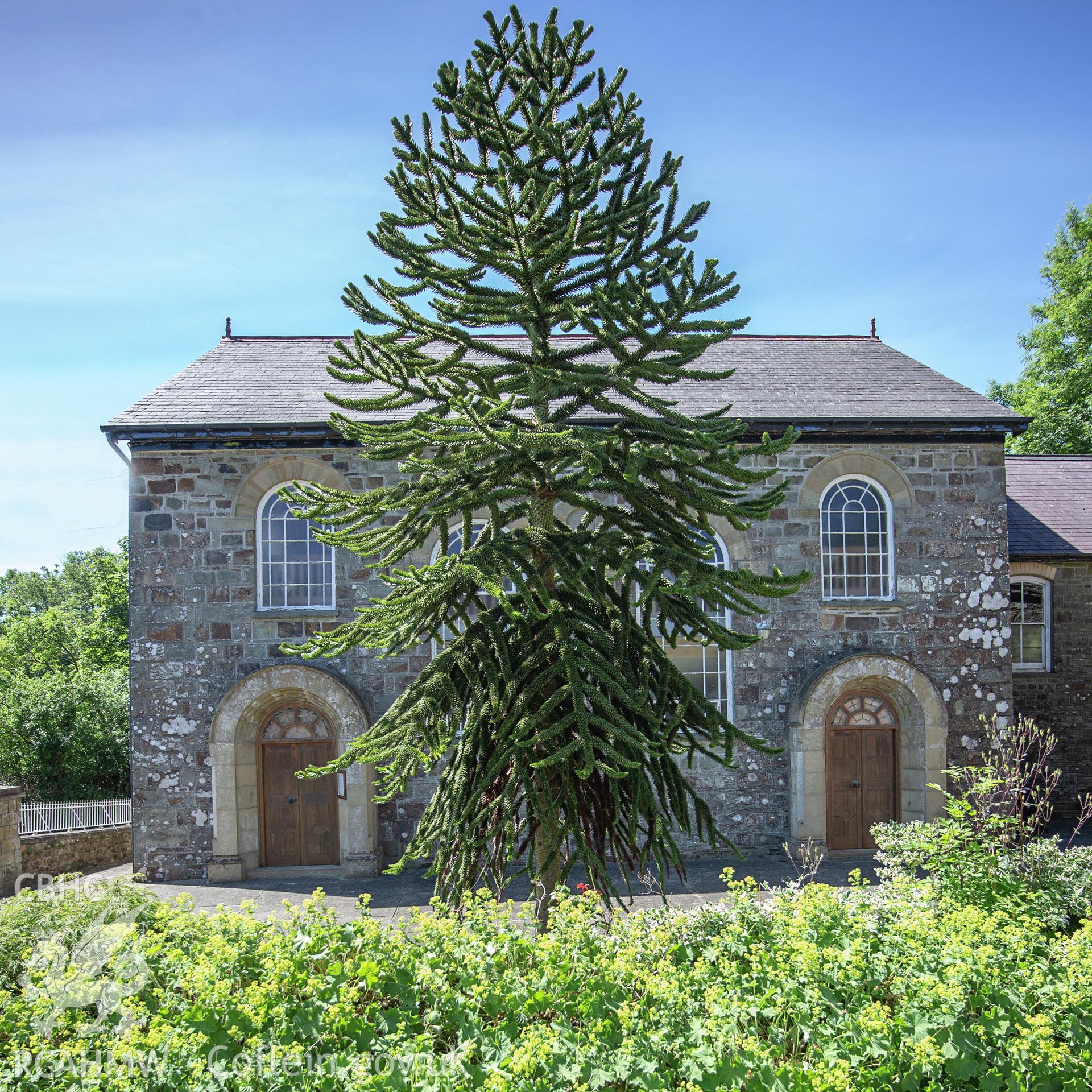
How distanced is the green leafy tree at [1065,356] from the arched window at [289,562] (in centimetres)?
2107

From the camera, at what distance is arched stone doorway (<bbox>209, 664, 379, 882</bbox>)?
1184 centimetres

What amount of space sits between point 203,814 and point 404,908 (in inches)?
139

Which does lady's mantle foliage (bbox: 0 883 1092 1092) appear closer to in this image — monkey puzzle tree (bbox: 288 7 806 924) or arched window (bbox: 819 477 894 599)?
monkey puzzle tree (bbox: 288 7 806 924)

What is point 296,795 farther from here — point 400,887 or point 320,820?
point 400,887

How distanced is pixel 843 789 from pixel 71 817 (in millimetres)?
12349

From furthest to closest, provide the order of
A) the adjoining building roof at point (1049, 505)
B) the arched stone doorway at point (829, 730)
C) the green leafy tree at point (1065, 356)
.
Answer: the green leafy tree at point (1065, 356), the adjoining building roof at point (1049, 505), the arched stone doorway at point (829, 730)

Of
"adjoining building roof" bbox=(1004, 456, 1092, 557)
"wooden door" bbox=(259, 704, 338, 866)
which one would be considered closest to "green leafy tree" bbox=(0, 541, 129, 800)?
"wooden door" bbox=(259, 704, 338, 866)

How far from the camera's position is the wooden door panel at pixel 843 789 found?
1271cm

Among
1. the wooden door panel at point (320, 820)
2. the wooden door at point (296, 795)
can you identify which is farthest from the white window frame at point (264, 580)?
the wooden door panel at point (320, 820)

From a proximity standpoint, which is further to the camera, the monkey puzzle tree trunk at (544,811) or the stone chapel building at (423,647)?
the stone chapel building at (423,647)

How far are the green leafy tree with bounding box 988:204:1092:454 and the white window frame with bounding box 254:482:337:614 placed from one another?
2100 centimetres

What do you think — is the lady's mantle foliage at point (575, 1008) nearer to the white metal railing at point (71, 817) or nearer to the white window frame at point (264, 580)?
the white window frame at point (264, 580)

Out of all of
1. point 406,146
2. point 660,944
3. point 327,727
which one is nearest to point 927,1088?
point 660,944

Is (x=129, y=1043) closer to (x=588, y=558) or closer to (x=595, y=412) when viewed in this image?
(x=588, y=558)
